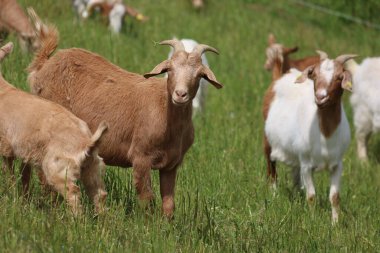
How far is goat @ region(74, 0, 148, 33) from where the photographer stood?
1623 cm

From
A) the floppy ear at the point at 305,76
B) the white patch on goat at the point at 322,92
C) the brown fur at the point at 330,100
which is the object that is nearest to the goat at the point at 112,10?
the floppy ear at the point at 305,76

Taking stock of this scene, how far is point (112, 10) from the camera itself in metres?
16.7

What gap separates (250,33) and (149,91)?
1064cm

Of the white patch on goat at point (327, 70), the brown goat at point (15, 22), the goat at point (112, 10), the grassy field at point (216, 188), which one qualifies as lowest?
the grassy field at point (216, 188)

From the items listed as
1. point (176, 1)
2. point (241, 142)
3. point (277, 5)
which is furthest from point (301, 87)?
point (277, 5)

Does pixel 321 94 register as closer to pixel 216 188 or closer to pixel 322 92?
pixel 322 92

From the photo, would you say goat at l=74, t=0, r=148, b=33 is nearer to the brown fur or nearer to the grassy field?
the grassy field

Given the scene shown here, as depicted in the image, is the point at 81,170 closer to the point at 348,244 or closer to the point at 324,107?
the point at 348,244

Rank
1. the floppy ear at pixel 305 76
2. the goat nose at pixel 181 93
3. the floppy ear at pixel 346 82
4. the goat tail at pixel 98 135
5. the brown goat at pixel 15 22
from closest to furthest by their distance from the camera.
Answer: the goat tail at pixel 98 135, the goat nose at pixel 181 93, the floppy ear at pixel 346 82, the floppy ear at pixel 305 76, the brown goat at pixel 15 22

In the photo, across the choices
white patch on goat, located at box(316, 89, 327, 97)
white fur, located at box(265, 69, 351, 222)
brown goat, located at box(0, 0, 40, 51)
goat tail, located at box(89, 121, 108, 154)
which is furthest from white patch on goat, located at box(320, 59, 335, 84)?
brown goat, located at box(0, 0, 40, 51)

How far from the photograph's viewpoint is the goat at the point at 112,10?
16.2 m

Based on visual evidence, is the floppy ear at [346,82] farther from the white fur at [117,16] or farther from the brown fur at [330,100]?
the white fur at [117,16]

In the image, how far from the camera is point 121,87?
7.40m

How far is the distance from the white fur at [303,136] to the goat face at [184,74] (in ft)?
8.64
